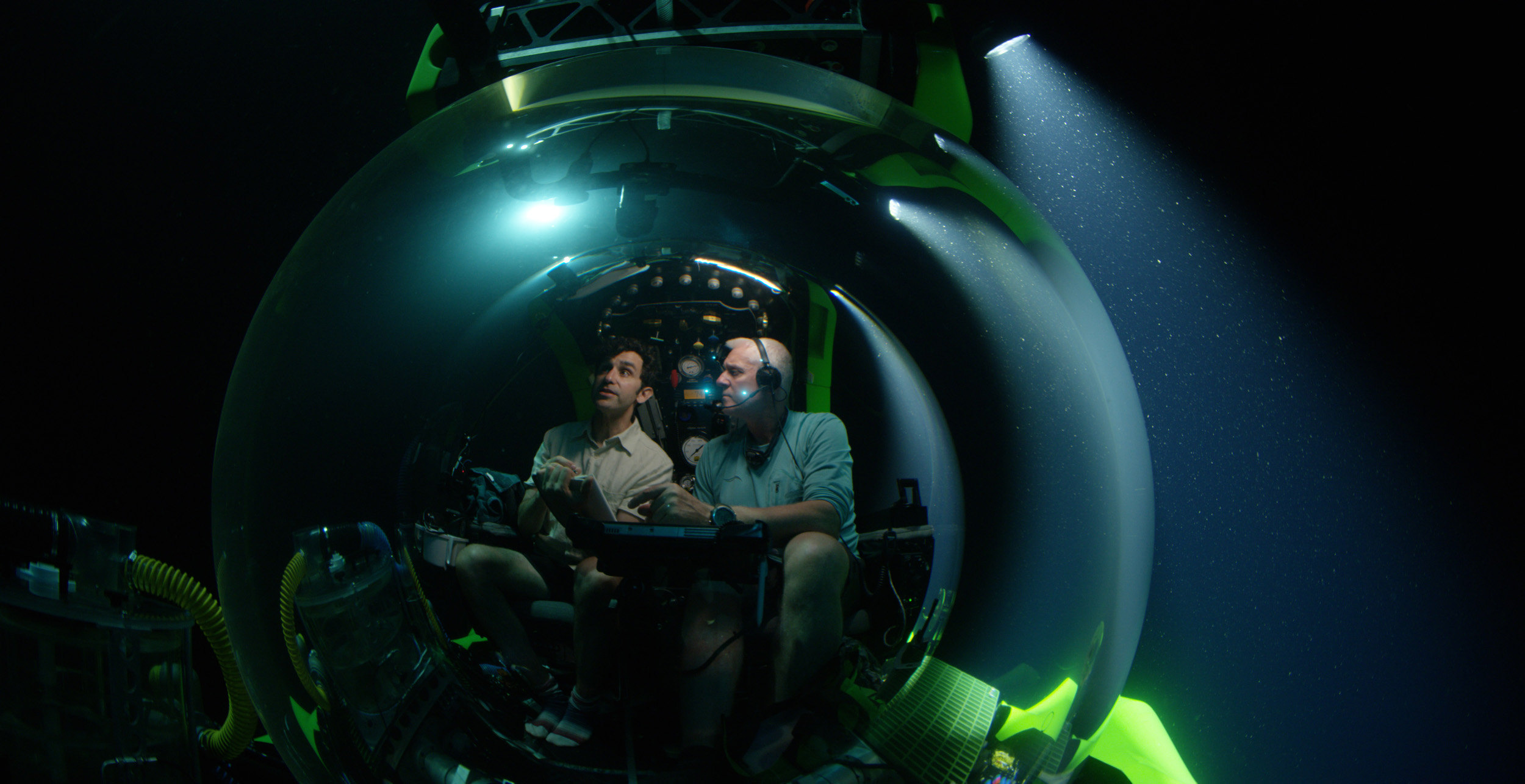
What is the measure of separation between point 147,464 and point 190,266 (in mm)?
185

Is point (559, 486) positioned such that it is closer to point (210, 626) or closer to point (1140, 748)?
point (210, 626)

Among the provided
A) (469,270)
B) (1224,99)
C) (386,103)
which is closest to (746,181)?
(469,270)

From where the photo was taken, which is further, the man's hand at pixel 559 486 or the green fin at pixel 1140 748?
the green fin at pixel 1140 748

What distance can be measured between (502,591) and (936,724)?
0.25m

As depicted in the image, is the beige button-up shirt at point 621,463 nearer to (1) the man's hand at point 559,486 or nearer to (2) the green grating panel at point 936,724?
(1) the man's hand at point 559,486

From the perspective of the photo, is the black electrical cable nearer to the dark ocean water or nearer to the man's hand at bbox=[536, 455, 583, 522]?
the man's hand at bbox=[536, 455, 583, 522]

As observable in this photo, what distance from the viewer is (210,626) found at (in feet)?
1.47

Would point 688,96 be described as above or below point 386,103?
below

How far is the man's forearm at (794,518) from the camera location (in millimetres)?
339

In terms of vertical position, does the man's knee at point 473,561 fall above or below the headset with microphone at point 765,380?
below

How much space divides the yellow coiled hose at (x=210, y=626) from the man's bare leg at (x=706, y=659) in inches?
10.6

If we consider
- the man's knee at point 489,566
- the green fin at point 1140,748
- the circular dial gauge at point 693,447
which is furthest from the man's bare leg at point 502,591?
the green fin at point 1140,748

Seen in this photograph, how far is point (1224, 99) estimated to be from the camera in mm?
517

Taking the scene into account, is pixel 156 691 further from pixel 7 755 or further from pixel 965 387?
pixel 965 387
